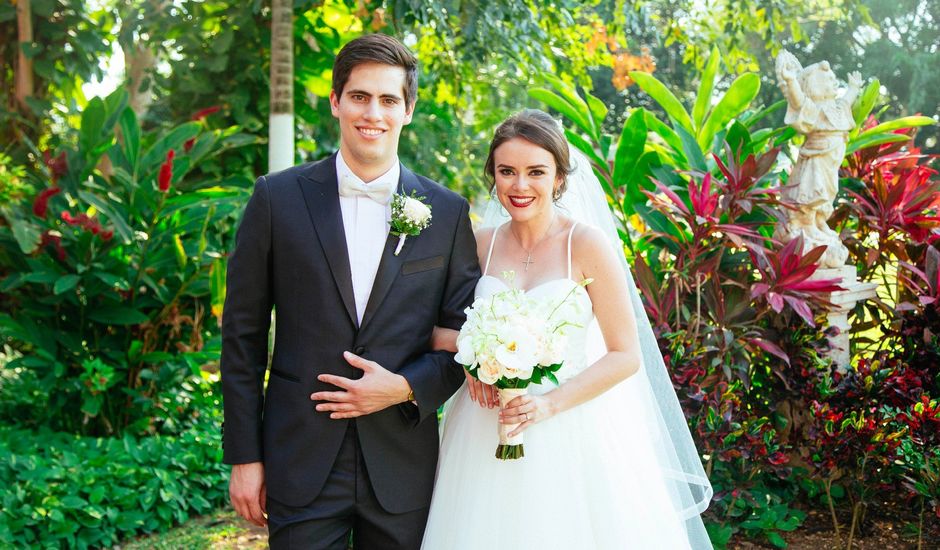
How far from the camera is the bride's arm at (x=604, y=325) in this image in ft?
7.82

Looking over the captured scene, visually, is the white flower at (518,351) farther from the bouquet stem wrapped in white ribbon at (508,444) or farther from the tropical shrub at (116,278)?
the tropical shrub at (116,278)

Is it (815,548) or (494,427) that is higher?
(494,427)

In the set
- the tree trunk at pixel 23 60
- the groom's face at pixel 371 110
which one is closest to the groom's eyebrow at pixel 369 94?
the groom's face at pixel 371 110

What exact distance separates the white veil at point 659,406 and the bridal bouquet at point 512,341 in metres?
0.60

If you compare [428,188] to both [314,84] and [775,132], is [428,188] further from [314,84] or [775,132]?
[314,84]

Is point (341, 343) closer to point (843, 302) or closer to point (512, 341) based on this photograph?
point (512, 341)

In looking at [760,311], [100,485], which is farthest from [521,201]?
[100,485]

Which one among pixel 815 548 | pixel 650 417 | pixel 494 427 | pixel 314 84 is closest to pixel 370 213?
pixel 494 427

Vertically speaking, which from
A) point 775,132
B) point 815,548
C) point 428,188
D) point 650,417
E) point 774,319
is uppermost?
point 775,132

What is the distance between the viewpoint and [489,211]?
2.93 metres

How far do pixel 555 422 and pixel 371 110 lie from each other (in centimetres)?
104

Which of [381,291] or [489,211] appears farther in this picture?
[489,211]

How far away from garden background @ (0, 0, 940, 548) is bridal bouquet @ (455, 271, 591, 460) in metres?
0.46

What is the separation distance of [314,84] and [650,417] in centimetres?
401
